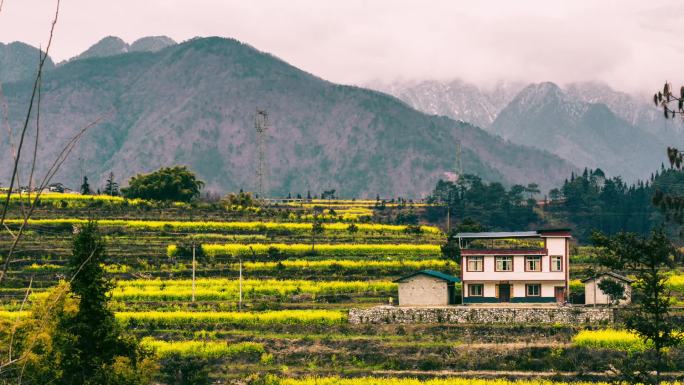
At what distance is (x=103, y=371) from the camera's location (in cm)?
4106

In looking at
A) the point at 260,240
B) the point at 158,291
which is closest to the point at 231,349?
the point at 158,291

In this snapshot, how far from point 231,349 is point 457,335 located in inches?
551

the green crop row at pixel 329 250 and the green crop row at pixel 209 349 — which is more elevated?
the green crop row at pixel 329 250

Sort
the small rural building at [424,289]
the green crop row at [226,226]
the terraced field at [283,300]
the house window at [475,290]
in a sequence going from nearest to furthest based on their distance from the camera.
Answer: the terraced field at [283,300], the house window at [475,290], the small rural building at [424,289], the green crop row at [226,226]

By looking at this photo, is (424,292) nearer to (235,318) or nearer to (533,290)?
(533,290)

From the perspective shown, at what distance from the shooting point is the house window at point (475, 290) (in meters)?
65.0

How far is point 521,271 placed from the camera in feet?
212

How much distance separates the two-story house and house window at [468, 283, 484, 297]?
108mm

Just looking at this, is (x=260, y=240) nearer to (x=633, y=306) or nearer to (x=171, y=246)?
(x=171, y=246)

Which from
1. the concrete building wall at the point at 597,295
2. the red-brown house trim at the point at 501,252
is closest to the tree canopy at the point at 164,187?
the red-brown house trim at the point at 501,252

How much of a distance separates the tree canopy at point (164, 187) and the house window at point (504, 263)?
5954 centimetres

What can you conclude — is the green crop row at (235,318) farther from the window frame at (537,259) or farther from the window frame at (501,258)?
the window frame at (537,259)

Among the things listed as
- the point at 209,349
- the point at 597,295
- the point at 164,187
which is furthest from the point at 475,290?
the point at 164,187

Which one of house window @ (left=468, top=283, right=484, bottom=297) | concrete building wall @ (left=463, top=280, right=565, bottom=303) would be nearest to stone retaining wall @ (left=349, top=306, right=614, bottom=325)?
concrete building wall @ (left=463, top=280, right=565, bottom=303)
